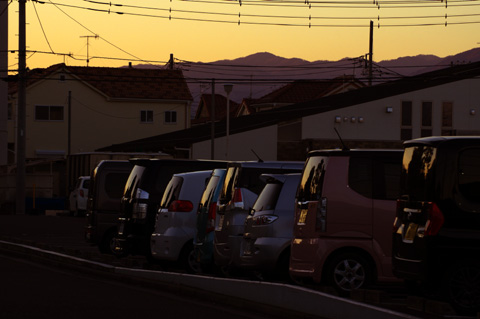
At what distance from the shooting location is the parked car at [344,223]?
14.1 meters

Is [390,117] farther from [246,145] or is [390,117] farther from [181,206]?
[181,206]

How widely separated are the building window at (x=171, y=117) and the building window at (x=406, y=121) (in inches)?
1246

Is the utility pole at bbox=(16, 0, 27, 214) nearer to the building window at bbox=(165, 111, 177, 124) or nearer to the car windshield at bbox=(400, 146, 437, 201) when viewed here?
the building window at bbox=(165, 111, 177, 124)

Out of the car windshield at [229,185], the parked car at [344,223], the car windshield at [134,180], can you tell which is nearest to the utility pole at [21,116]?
Result: the car windshield at [134,180]

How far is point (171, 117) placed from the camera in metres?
86.1

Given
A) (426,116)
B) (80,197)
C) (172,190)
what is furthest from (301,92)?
(172,190)

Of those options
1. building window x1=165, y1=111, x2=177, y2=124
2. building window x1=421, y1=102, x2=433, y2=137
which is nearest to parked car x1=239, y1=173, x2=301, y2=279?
building window x1=421, y1=102, x2=433, y2=137

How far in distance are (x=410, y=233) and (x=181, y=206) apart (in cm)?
705

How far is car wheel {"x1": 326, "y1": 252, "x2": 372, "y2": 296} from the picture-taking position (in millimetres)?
14156

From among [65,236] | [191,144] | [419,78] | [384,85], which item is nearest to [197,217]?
[65,236]

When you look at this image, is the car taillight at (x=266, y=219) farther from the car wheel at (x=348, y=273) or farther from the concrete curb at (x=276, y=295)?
the car wheel at (x=348, y=273)

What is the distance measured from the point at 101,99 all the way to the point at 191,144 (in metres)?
29.7

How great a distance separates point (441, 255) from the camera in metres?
→ 11.6

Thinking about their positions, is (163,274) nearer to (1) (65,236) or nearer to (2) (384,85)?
(1) (65,236)
